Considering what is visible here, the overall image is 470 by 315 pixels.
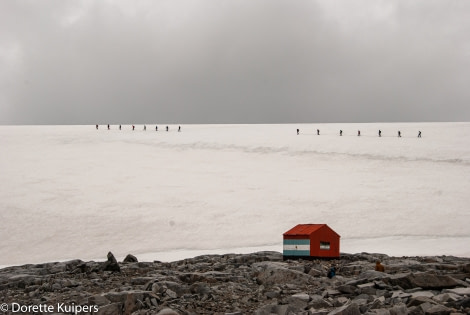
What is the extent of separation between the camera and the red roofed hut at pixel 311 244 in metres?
24.9

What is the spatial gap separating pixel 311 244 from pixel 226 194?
21068 mm

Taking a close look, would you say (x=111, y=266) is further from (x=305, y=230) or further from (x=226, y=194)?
(x=226, y=194)

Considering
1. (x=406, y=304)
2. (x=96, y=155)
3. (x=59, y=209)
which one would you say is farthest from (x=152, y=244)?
(x=96, y=155)

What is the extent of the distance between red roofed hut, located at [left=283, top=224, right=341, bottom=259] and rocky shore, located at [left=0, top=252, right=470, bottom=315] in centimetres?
293

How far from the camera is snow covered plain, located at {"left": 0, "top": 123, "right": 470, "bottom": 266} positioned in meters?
34.6

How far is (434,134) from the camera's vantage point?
7144 cm

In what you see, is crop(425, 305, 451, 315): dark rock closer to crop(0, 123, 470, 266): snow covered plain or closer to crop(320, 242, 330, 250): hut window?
crop(320, 242, 330, 250): hut window

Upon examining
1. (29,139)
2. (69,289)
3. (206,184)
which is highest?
(29,139)

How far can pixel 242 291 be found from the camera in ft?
57.5

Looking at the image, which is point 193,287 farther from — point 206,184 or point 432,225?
point 206,184

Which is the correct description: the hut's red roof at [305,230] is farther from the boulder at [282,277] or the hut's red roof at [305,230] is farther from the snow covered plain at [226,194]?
the snow covered plain at [226,194]

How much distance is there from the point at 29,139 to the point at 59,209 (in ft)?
115

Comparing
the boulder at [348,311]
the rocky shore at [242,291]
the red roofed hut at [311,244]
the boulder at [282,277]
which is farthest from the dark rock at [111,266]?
the boulder at [348,311]

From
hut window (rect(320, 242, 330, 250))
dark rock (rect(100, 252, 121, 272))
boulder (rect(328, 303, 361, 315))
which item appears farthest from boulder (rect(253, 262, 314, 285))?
hut window (rect(320, 242, 330, 250))
